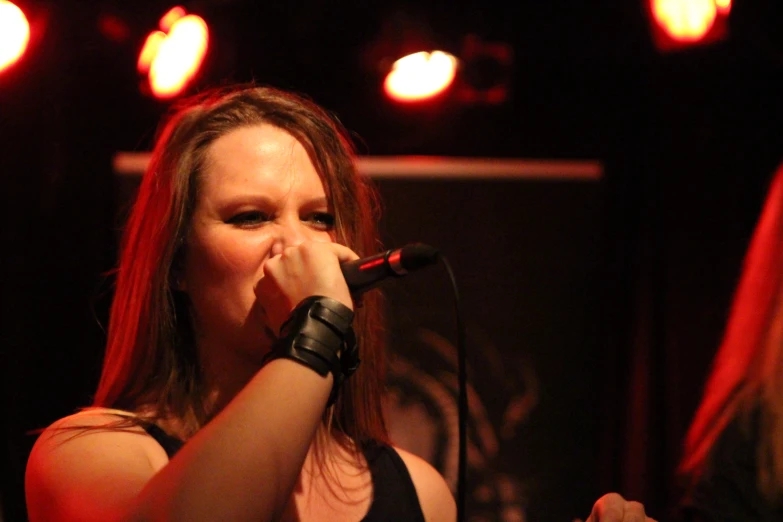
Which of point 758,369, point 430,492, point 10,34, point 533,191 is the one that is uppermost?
point 10,34

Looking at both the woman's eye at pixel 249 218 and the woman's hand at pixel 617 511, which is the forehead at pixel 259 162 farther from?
the woman's hand at pixel 617 511

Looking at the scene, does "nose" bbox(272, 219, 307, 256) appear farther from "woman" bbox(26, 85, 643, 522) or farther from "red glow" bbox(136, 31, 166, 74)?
"red glow" bbox(136, 31, 166, 74)

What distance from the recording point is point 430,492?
1530 millimetres

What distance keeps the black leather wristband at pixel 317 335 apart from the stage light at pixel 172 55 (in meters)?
1.50

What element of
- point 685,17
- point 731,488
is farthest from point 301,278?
point 685,17

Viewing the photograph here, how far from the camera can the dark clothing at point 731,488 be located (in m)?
1.51

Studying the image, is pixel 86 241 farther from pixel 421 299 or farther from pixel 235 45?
pixel 421 299

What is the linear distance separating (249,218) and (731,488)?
0.97 m

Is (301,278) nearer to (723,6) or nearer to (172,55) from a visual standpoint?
(172,55)

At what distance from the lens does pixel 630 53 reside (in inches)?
105

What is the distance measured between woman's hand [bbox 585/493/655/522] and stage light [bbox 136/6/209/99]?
1.71 meters

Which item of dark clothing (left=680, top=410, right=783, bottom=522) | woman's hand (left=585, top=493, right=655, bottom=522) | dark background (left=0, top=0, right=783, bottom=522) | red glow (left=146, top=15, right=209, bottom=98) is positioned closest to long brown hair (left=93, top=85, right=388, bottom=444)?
woman's hand (left=585, top=493, right=655, bottom=522)

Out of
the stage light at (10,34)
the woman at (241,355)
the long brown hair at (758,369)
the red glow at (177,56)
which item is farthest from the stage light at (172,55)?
the long brown hair at (758,369)

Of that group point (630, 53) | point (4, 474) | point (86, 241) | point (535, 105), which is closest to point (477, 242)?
point (535, 105)
